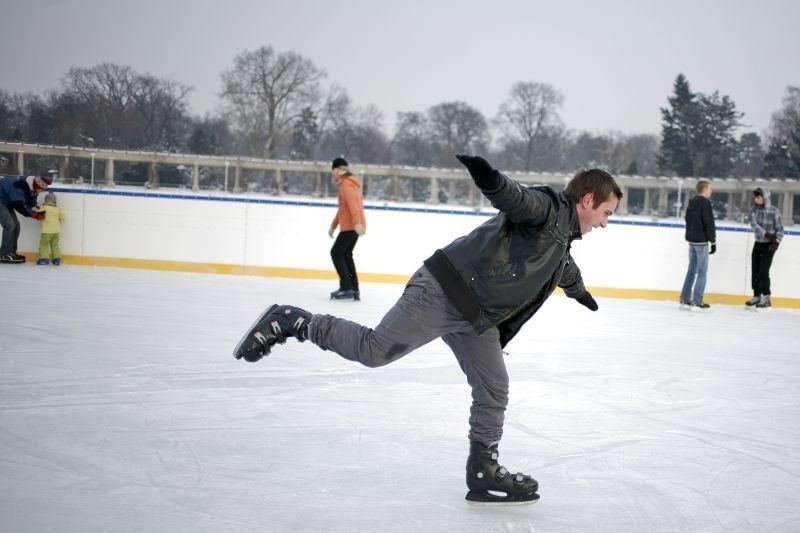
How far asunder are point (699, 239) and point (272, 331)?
8.28m

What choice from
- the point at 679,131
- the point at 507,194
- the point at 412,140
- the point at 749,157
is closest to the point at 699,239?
the point at 507,194

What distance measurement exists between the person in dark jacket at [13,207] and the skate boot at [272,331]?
30.9 feet

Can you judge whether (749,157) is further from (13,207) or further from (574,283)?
(574,283)

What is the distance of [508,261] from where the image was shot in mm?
3064

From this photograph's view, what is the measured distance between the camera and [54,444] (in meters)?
3.72

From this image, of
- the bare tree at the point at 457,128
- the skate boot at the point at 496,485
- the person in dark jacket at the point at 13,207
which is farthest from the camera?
the bare tree at the point at 457,128

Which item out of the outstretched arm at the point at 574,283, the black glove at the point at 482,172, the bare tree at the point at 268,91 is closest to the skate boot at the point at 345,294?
the outstretched arm at the point at 574,283

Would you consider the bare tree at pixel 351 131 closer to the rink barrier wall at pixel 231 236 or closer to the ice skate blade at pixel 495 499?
the rink barrier wall at pixel 231 236

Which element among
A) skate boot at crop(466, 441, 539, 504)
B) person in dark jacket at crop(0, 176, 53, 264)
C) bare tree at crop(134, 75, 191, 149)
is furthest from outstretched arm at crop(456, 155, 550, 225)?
bare tree at crop(134, 75, 191, 149)

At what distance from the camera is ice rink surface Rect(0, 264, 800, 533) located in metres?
3.12

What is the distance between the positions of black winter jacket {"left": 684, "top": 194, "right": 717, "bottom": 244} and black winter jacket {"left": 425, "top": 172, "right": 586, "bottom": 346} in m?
7.98

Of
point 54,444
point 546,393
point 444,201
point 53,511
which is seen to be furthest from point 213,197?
point 444,201

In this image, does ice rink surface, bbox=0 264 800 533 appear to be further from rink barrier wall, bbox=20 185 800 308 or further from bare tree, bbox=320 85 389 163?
bare tree, bbox=320 85 389 163

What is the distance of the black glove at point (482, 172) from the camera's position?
280 centimetres
